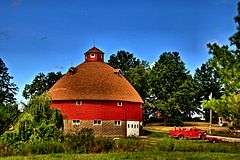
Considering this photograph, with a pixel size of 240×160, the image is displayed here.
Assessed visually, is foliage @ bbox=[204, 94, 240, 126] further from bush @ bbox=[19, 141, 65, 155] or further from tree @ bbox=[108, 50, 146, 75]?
tree @ bbox=[108, 50, 146, 75]

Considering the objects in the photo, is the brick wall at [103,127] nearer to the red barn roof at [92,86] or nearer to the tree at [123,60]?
the red barn roof at [92,86]

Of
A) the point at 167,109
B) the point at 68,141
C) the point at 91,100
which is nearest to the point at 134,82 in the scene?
the point at 167,109

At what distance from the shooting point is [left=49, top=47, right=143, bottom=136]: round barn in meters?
74.7

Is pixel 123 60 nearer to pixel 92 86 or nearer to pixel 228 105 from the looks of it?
pixel 92 86

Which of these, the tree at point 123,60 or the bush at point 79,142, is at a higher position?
the tree at point 123,60

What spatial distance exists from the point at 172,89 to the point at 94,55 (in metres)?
19.5

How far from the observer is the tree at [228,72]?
2258 cm

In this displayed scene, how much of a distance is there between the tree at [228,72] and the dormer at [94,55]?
5890 centimetres

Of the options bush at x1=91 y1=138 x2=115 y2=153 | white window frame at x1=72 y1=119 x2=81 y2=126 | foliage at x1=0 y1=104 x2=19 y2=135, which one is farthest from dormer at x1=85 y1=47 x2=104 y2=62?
bush at x1=91 y1=138 x2=115 y2=153

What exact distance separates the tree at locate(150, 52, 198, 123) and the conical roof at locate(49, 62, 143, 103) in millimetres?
16086

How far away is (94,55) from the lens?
270 feet

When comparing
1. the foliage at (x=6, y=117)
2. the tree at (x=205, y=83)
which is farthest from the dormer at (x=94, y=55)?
the foliage at (x=6, y=117)

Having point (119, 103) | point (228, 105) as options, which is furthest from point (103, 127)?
point (228, 105)

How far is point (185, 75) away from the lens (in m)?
96.9
